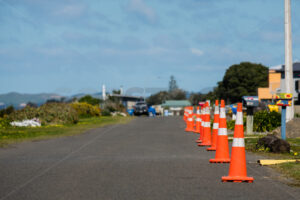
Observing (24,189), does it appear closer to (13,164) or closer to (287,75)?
(13,164)

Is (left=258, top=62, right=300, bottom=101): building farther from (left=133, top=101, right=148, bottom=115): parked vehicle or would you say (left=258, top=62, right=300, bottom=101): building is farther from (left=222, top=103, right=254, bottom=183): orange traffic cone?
(left=222, top=103, right=254, bottom=183): orange traffic cone

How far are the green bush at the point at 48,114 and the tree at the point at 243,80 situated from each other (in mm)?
63805

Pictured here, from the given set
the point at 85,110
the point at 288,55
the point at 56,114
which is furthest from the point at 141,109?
the point at 288,55

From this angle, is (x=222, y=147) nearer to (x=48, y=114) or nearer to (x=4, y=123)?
(x=4, y=123)

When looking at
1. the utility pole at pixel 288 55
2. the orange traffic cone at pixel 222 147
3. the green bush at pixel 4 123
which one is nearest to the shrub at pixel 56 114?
the green bush at pixel 4 123

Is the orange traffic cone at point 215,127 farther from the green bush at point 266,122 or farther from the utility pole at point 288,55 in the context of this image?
the utility pole at point 288,55

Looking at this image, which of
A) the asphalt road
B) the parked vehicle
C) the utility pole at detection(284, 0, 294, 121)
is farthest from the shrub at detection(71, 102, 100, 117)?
the asphalt road

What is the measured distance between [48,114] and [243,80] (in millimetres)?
70609

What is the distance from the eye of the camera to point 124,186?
712 centimetres

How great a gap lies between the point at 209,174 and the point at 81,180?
7.35 ft

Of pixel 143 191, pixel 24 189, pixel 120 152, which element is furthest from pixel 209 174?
pixel 120 152

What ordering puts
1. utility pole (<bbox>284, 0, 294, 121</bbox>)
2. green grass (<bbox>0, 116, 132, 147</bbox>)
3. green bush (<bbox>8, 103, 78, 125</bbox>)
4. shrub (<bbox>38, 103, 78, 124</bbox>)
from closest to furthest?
green grass (<bbox>0, 116, 132, 147</bbox>) < utility pole (<bbox>284, 0, 294, 121</bbox>) < green bush (<bbox>8, 103, 78, 125</bbox>) < shrub (<bbox>38, 103, 78, 124</bbox>)

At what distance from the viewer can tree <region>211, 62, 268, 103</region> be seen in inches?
3725

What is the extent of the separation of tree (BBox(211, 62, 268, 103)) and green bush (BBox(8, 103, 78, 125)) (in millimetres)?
63805
